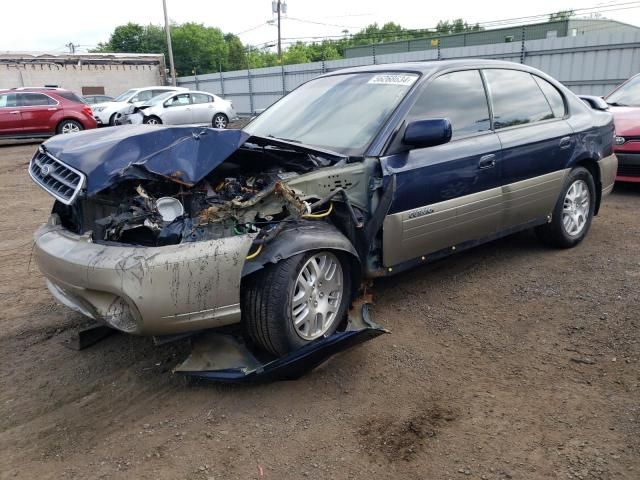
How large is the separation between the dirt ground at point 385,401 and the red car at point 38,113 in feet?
44.4

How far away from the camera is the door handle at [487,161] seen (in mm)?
Result: 4164

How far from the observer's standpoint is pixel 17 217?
7.34 m

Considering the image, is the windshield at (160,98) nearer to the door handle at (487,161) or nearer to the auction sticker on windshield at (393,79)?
the auction sticker on windshield at (393,79)

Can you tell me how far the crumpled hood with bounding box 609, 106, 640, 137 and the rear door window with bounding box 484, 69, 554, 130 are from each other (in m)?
3.03

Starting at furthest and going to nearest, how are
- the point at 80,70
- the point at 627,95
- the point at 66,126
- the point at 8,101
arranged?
the point at 80,70, the point at 66,126, the point at 8,101, the point at 627,95

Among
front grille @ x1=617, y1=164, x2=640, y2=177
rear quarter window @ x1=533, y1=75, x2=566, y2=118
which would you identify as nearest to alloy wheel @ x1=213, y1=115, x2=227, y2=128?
front grille @ x1=617, y1=164, x2=640, y2=177

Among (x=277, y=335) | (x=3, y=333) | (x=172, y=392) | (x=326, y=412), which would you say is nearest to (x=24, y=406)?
(x=172, y=392)

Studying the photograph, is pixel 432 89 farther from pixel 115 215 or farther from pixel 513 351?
pixel 115 215

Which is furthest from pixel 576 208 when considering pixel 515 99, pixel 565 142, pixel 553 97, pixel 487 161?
pixel 487 161

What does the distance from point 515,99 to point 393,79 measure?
4.08ft

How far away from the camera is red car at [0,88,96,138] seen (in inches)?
627

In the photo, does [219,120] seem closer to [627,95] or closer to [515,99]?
[627,95]

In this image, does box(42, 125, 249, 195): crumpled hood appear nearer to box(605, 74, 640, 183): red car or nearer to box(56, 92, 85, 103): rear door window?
box(605, 74, 640, 183): red car

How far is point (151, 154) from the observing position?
308 centimetres
